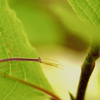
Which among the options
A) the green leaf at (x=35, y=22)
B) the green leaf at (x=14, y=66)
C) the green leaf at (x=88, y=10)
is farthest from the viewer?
the green leaf at (x=35, y=22)

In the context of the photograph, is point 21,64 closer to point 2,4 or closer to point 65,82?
point 2,4

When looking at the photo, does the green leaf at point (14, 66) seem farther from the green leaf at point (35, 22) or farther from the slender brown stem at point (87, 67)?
the green leaf at point (35, 22)

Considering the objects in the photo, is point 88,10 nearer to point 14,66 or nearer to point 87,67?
point 87,67

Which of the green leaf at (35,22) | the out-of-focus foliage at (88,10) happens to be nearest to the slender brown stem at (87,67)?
the out-of-focus foliage at (88,10)

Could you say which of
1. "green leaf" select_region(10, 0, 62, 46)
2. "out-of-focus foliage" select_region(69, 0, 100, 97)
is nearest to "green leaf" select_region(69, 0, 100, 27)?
"out-of-focus foliage" select_region(69, 0, 100, 97)

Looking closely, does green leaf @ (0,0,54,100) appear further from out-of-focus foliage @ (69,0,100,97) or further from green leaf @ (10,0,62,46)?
green leaf @ (10,0,62,46)

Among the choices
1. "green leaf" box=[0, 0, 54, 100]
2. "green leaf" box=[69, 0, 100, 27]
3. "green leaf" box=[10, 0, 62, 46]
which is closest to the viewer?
"green leaf" box=[69, 0, 100, 27]

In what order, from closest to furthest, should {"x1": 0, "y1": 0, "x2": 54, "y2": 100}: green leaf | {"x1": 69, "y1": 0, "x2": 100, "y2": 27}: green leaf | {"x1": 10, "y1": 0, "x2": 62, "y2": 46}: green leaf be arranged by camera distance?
{"x1": 69, "y1": 0, "x2": 100, "y2": 27}: green leaf → {"x1": 0, "y1": 0, "x2": 54, "y2": 100}: green leaf → {"x1": 10, "y1": 0, "x2": 62, "y2": 46}: green leaf

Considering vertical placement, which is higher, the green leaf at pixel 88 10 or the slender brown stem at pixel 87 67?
the green leaf at pixel 88 10
